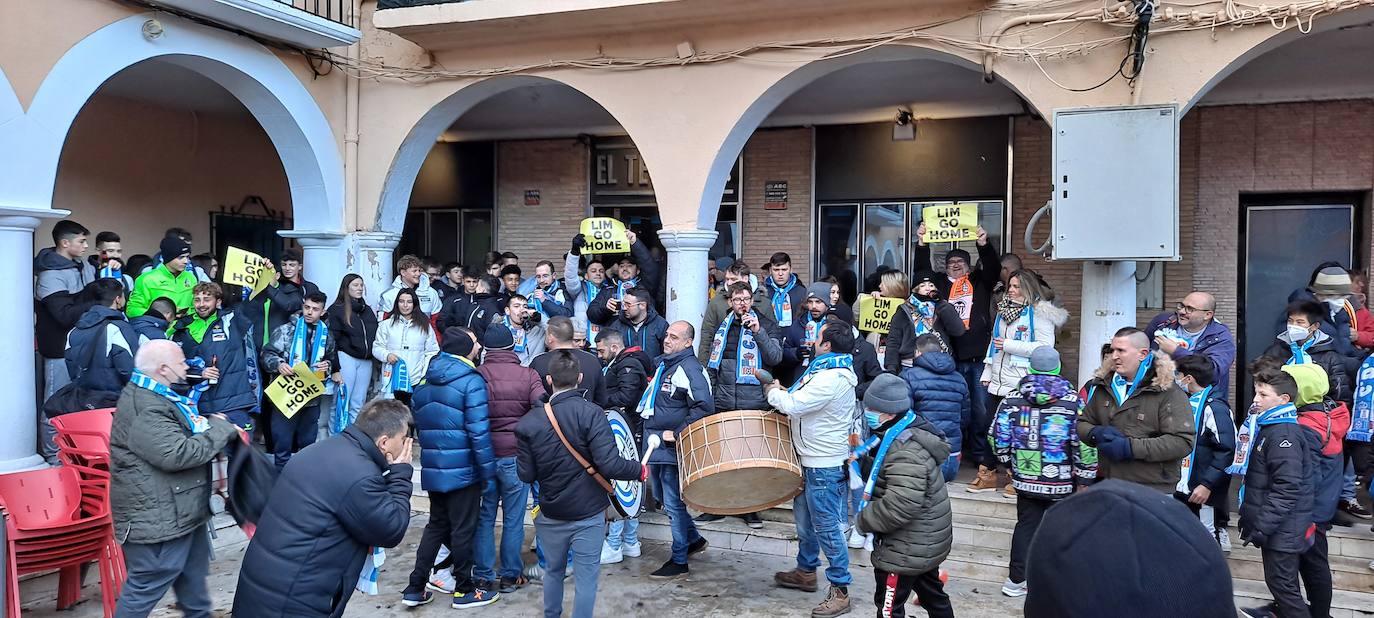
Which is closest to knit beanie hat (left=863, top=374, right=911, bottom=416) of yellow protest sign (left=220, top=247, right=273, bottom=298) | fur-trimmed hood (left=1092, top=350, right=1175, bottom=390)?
fur-trimmed hood (left=1092, top=350, right=1175, bottom=390)

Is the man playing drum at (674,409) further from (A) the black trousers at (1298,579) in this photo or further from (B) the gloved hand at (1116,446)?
(A) the black trousers at (1298,579)

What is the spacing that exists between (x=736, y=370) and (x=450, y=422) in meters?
2.23

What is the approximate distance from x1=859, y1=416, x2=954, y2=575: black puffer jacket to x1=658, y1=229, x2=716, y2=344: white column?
439cm

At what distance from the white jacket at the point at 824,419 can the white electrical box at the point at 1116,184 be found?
105 inches

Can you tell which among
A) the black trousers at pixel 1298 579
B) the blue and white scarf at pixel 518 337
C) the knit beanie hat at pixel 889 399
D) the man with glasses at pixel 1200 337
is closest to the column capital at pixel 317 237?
the blue and white scarf at pixel 518 337

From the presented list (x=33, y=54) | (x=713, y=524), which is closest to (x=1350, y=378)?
(x=713, y=524)

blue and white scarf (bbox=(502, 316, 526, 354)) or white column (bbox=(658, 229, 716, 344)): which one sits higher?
white column (bbox=(658, 229, 716, 344))

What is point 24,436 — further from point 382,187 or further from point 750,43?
point 750,43

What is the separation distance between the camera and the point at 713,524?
7.62m

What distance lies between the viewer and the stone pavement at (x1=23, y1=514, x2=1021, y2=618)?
615 centimetres

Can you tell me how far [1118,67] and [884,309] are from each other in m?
2.77

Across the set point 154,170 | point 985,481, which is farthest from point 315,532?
point 154,170

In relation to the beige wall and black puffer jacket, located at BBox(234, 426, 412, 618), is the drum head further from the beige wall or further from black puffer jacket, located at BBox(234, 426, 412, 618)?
the beige wall

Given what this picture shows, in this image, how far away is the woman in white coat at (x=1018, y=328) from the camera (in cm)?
770
